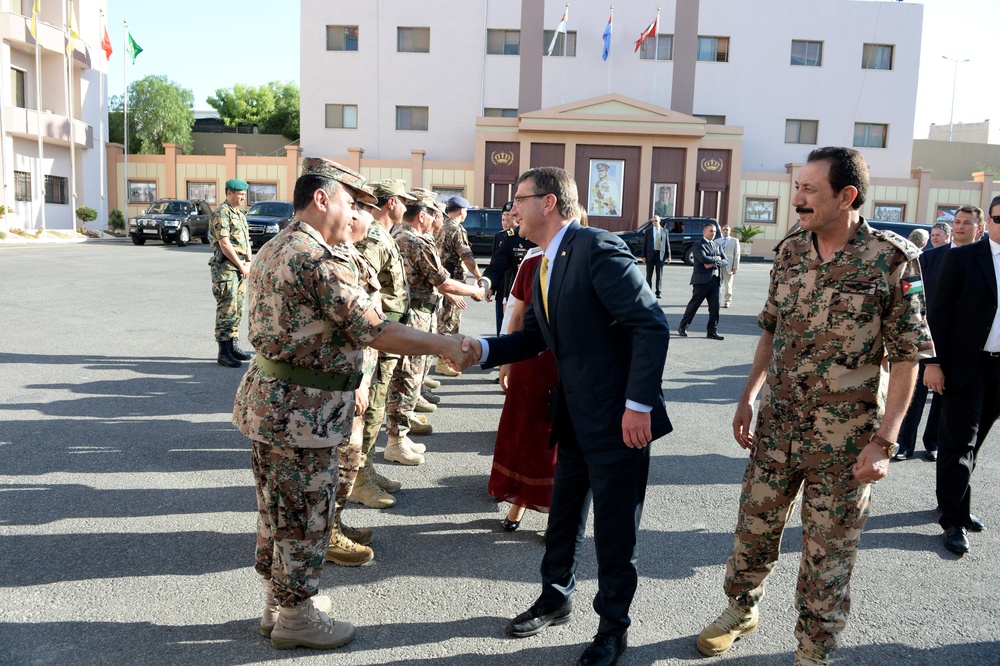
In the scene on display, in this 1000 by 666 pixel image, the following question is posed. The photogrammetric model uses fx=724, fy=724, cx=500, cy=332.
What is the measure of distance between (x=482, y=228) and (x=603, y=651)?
2227cm

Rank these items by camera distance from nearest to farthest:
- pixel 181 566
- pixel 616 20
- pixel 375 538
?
pixel 181 566 < pixel 375 538 < pixel 616 20

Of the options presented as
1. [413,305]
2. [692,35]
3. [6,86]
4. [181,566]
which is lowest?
[181,566]

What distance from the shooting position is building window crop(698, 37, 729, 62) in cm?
3588

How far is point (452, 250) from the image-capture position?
823 cm

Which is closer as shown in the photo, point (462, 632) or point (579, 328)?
point (579, 328)

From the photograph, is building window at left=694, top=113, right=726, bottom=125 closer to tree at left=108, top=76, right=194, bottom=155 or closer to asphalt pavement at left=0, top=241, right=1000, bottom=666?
tree at left=108, top=76, right=194, bottom=155

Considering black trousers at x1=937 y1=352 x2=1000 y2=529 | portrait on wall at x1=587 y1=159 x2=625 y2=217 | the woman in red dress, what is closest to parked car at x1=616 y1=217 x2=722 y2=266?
portrait on wall at x1=587 y1=159 x2=625 y2=217

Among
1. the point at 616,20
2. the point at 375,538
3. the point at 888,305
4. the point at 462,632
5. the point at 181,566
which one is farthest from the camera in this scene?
the point at 616,20

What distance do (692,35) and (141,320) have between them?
104 feet

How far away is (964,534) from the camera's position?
4375mm

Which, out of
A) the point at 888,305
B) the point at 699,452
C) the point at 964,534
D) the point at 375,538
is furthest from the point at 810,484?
the point at 699,452

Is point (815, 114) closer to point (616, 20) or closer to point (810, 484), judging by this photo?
point (616, 20)

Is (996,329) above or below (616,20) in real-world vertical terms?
below

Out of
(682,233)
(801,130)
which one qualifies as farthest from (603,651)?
(801,130)
